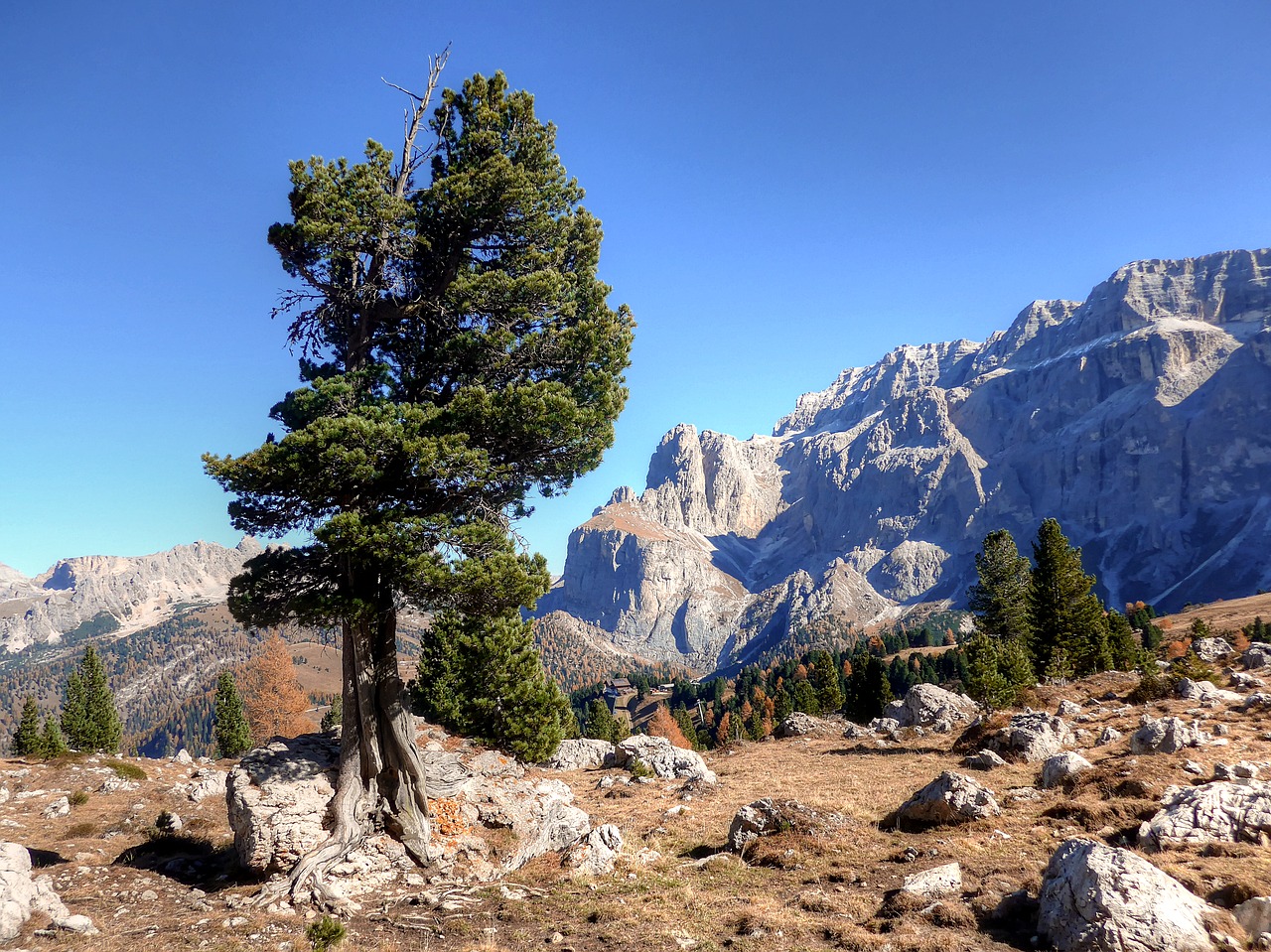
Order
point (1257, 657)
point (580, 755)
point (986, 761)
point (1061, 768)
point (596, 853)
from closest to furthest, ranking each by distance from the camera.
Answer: point (596, 853), point (1061, 768), point (986, 761), point (580, 755), point (1257, 657)

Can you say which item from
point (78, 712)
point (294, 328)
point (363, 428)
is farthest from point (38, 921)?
point (78, 712)

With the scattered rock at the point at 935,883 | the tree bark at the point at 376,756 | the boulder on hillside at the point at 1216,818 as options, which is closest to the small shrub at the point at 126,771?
the tree bark at the point at 376,756

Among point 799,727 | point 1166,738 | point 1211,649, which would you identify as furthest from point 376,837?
point 1211,649

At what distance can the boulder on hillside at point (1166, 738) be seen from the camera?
19172 millimetres

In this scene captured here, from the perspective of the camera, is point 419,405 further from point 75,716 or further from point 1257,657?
point 75,716

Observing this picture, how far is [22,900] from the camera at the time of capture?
11.2 meters

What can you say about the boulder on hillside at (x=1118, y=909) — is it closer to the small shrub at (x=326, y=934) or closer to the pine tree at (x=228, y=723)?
the small shrub at (x=326, y=934)

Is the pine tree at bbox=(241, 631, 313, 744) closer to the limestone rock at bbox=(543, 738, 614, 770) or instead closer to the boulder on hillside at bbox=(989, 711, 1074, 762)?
the limestone rock at bbox=(543, 738, 614, 770)

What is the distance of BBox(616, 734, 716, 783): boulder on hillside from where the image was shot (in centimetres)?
3175

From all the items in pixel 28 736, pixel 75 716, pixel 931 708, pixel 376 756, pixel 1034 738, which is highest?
pixel 376 756

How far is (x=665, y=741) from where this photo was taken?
37.0 metres

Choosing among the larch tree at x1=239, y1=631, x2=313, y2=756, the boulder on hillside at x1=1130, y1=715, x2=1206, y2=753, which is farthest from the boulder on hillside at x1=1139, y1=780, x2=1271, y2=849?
the larch tree at x1=239, y1=631, x2=313, y2=756

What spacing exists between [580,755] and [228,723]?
54.4 m

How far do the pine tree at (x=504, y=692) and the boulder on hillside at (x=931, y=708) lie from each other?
2601 centimetres
